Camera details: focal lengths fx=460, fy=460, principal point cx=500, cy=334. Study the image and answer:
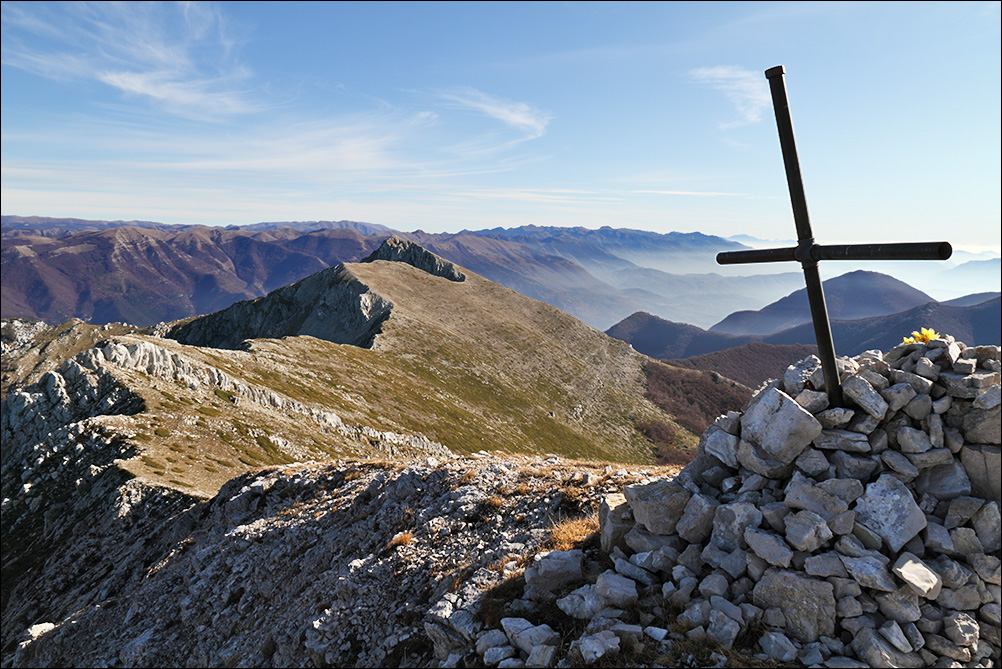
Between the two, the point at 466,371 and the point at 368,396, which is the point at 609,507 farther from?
the point at 466,371

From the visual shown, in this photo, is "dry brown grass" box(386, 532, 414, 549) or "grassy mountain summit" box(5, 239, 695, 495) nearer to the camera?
"dry brown grass" box(386, 532, 414, 549)

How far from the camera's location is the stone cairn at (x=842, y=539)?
6.45 meters

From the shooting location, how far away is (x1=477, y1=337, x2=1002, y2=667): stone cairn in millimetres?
6449

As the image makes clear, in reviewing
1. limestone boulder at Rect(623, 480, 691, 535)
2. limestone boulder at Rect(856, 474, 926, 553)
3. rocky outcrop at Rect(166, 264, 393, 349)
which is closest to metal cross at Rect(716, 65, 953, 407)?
limestone boulder at Rect(856, 474, 926, 553)

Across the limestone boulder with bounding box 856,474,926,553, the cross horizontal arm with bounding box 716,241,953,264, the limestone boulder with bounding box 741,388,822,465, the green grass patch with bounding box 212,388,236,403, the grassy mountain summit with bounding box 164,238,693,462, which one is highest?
the cross horizontal arm with bounding box 716,241,953,264

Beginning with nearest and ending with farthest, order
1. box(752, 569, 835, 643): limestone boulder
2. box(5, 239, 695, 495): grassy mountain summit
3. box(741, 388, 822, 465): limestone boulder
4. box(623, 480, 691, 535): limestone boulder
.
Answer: box(752, 569, 835, 643): limestone boulder → box(741, 388, 822, 465): limestone boulder → box(623, 480, 691, 535): limestone boulder → box(5, 239, 695, 495): grassy mountain summit

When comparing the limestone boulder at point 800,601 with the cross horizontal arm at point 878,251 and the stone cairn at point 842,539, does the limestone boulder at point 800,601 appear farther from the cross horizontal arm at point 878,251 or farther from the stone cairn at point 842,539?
the cross horizontal arm at point 878,251

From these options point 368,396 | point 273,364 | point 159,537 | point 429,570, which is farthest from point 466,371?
point 429,570

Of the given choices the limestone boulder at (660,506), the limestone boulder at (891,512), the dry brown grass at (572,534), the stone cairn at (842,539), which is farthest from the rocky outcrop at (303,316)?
the limestone boulder at (891,512)

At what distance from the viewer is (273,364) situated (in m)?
68.2

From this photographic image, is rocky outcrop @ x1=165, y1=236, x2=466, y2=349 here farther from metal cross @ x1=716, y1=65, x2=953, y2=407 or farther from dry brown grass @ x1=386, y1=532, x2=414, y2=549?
metal cross @ x1=716, y1=65, x2=953, y2=407

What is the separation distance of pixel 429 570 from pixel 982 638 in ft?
33.1

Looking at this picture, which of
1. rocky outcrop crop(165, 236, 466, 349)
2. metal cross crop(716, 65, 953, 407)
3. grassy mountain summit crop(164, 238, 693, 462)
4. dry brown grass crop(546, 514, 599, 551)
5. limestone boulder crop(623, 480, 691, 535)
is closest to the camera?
metal cross crop(716, 65, 953, 407)

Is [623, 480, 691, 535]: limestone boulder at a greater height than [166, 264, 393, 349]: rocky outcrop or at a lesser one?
greater
